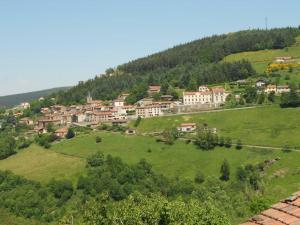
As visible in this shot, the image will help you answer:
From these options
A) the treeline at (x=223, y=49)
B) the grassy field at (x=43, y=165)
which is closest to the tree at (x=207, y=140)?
the grassy field at (x=43, y=165)

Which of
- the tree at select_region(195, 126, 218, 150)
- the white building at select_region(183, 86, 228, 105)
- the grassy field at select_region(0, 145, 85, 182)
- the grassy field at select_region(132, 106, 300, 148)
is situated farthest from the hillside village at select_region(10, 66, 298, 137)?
the grassy field at select_region(0, 145, 85, 182)

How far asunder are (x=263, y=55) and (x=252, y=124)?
245 feet

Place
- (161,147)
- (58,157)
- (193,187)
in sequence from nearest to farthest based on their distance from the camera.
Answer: (193,187) < (161,147) < (58,157)

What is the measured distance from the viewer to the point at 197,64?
6870 inches

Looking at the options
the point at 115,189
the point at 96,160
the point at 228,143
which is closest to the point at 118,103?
the point at 96,160

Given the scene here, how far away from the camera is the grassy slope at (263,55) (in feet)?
504

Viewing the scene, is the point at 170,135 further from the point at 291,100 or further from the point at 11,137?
the point at 11,137

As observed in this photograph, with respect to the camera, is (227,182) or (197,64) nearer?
(227,182)

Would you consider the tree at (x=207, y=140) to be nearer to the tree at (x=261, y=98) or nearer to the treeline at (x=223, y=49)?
the tree at (x=261, y=98)

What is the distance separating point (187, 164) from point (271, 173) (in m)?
16.4

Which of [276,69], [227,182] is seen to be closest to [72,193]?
[227,182]

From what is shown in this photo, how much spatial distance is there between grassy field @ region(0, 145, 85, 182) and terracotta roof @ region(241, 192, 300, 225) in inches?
2988

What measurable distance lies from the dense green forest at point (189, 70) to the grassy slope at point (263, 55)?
3704 millimetres

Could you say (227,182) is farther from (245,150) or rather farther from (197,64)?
(197,64)
